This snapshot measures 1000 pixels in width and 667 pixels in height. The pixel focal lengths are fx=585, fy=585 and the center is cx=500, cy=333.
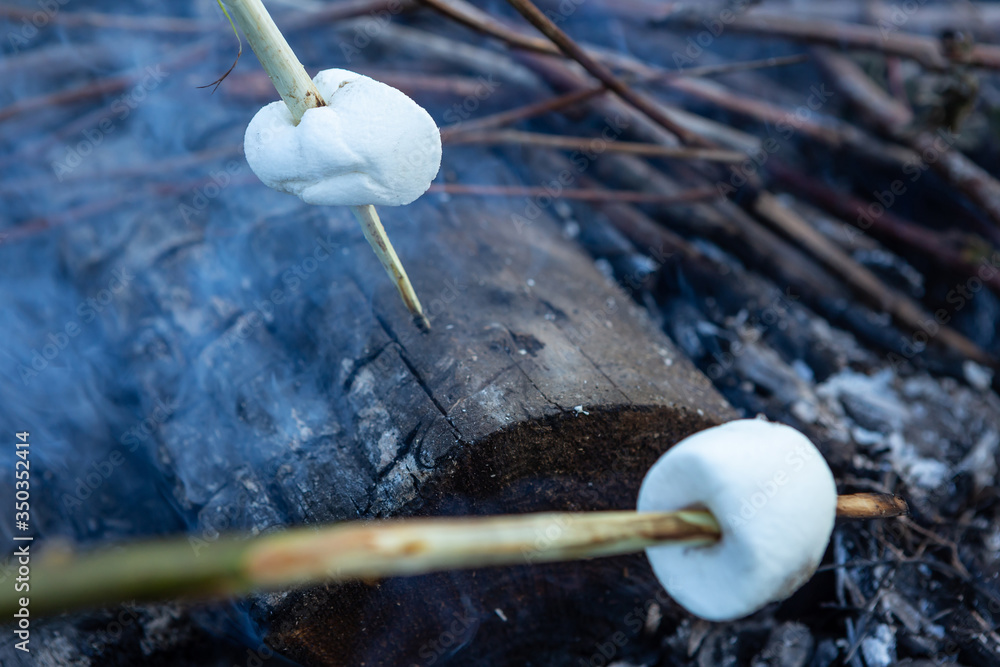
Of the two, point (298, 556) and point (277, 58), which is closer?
point (298, 556)

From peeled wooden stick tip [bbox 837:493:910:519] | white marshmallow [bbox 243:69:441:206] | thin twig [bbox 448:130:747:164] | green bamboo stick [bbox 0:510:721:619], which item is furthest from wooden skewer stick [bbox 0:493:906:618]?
thin twig [bbox 448:130:747:164]

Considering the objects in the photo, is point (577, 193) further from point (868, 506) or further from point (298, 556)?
point (298, 556)

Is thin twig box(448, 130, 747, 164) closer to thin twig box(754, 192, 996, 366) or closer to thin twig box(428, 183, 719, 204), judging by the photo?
thin twig box(428, 183, 719, 204)

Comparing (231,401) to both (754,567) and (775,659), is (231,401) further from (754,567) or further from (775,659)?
(775,659)

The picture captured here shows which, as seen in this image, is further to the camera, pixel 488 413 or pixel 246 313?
pixel 246 313

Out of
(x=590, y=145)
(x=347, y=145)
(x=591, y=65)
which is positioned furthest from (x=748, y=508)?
(x=590, y=145)

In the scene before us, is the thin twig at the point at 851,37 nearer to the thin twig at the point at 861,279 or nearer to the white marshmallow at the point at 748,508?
the thin twig at the point at 861,279

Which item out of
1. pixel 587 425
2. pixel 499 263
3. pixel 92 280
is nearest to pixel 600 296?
pixel 499 263
